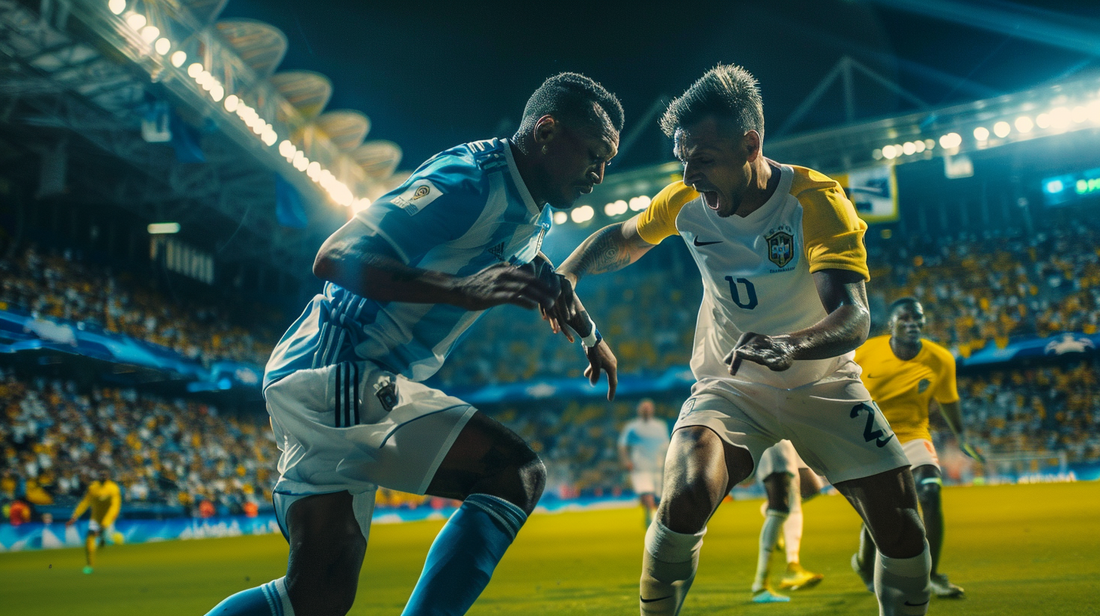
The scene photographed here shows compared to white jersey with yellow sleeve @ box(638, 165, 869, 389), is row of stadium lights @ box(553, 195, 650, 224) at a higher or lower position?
higher

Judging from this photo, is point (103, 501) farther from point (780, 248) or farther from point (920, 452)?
point (780, 248)

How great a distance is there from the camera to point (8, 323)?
1767 cm

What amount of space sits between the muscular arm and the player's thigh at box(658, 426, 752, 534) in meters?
0.99

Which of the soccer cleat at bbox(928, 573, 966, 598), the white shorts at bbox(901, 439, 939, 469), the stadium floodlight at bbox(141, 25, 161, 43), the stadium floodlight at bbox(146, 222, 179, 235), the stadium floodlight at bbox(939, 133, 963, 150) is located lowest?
the soccer cleat at bbox(928, 573, 966, 598)

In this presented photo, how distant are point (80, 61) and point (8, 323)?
18.9 ft

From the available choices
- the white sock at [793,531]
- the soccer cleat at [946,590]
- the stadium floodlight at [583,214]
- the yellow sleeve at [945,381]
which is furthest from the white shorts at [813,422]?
the stadium floodlight at [583,214]

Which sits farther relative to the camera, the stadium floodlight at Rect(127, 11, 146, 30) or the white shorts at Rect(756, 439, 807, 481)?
the stadium floodlight at Rect(127, 11, 146, 30)

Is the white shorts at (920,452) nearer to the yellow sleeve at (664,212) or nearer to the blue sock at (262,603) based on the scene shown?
the yellow sleeve at (664,212)

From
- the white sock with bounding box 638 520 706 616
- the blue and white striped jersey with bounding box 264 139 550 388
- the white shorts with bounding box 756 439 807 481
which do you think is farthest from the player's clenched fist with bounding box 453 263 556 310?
the white shorts with bounding box 756 439 807 481

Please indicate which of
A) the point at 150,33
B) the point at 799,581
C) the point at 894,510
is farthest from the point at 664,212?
the point at 150,33

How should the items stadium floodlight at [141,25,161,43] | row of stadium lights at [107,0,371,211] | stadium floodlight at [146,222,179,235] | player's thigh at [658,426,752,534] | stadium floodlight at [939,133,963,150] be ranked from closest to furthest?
player's thigh at [658,426,752,534], row of stadium lights at [107,0,371,211], stadium floodlight at [141,25,161,43], stadium floodlight at [939,133,963,150], stadium floodlight at [146,222,179,235]

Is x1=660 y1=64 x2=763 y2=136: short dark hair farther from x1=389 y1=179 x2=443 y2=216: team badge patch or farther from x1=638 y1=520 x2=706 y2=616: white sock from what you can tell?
x1=638 y1=520 x2=706 y2=616: white sock

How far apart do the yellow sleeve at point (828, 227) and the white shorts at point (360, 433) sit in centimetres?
144

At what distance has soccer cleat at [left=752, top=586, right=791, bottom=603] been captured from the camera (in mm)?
5555
